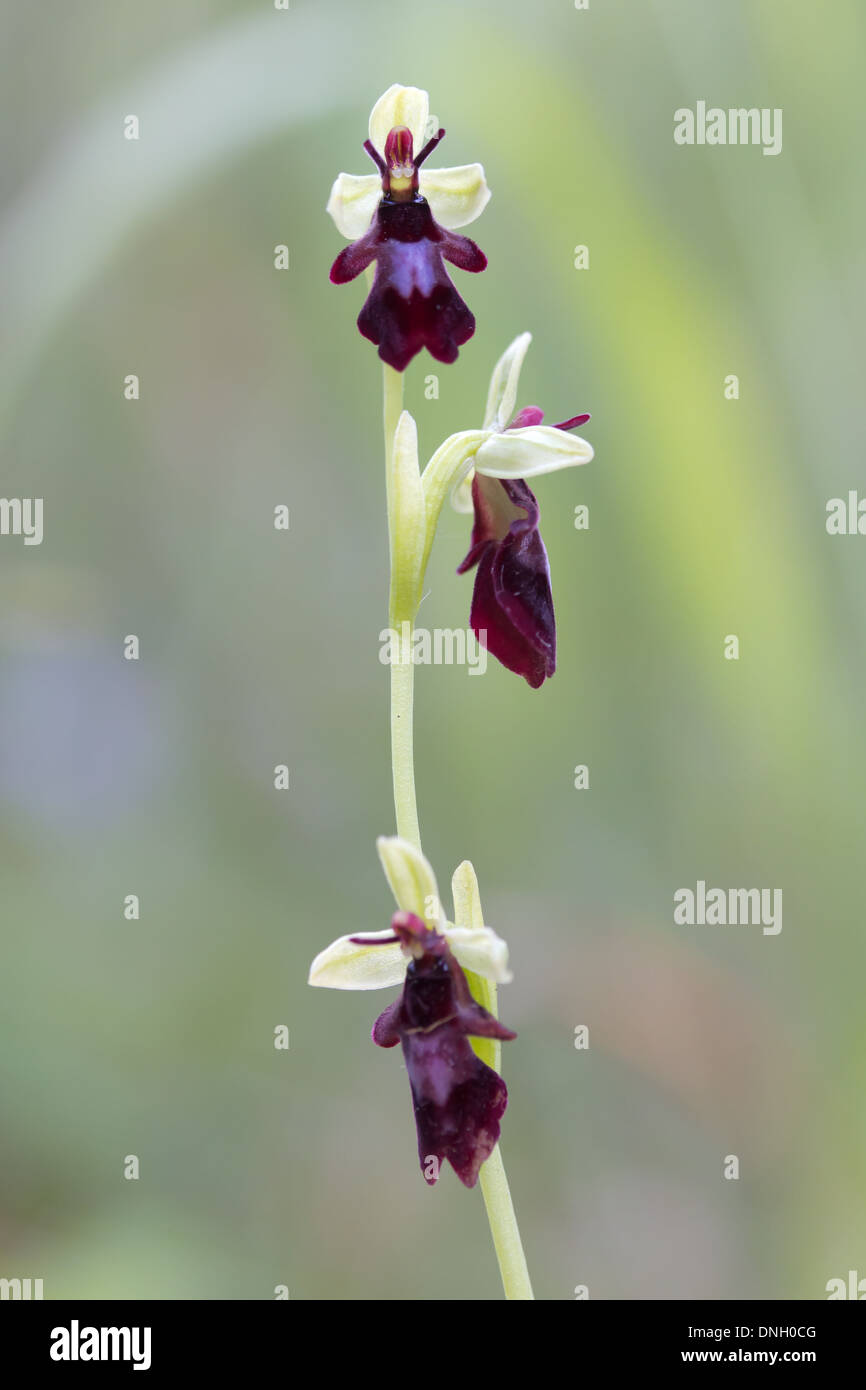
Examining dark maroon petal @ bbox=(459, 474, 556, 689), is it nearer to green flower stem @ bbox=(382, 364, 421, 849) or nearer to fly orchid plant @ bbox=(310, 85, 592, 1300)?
fly orchid plant @ bbox=(310, 85, 592, 1300)

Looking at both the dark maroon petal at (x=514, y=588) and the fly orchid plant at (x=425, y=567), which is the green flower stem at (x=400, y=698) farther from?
the dark maroon petal at (x=514, y=588)

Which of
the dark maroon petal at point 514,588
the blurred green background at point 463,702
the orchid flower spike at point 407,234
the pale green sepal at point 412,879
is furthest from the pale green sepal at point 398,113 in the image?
the blurred green background at point 463,702

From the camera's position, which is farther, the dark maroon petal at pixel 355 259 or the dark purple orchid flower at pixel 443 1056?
the dark maroon petal at pixel 355 259

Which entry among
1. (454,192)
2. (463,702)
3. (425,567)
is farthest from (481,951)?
(463,702)

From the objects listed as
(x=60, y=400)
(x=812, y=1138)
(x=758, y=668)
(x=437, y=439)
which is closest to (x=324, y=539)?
(x=437, y=439)

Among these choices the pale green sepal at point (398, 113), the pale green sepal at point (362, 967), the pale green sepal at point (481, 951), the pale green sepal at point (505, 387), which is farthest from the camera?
the pale green sepal at point (505, 387)

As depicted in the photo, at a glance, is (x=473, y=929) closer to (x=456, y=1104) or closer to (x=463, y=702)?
(x=456, y=1104)
